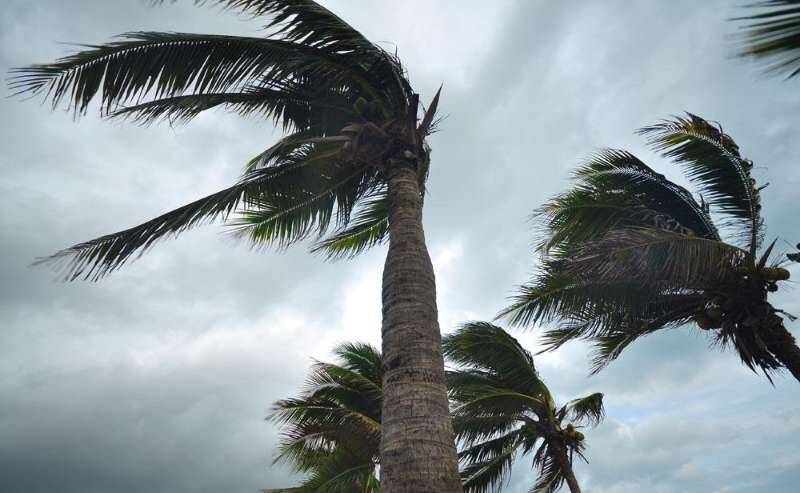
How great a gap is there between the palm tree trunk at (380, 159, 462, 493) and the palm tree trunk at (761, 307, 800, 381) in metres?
6.59

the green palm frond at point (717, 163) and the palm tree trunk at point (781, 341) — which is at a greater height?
A: the green palm frond at point (717, 163)

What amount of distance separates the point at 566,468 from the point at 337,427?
5718mm

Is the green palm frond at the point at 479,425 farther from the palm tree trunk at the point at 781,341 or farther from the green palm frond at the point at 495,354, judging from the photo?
the palm tree trunk at the point at 781,341

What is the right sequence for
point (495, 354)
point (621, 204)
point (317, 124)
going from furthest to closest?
point (495, 354) < point (621, 204) < point (317, 124)

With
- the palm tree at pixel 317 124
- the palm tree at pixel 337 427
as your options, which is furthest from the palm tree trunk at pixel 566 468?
the palm tree at pixel 317 124

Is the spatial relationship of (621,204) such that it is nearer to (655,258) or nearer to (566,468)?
(655,258)

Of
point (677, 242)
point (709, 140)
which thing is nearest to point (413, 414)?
point (677, 242)

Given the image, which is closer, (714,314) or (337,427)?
(714,314)

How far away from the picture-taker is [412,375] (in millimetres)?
4164

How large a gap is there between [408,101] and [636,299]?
5597 mm

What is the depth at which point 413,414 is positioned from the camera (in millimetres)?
3914

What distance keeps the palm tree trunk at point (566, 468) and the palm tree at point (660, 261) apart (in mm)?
3840

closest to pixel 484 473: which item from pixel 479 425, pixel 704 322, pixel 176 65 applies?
pixel 479 425

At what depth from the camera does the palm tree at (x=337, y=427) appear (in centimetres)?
1270
